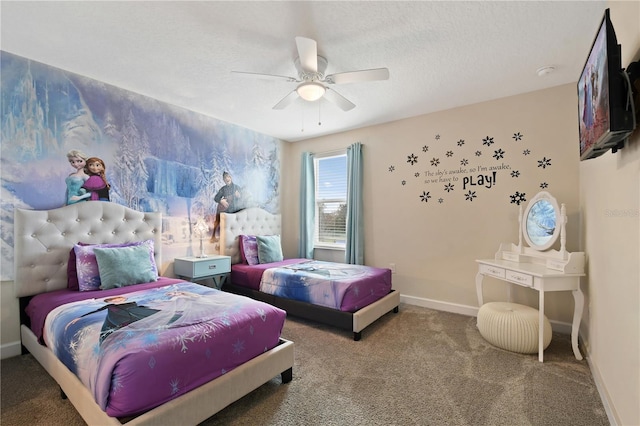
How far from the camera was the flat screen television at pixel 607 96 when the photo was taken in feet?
4.48

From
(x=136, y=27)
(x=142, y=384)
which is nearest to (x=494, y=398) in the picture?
(x=142, y=384)

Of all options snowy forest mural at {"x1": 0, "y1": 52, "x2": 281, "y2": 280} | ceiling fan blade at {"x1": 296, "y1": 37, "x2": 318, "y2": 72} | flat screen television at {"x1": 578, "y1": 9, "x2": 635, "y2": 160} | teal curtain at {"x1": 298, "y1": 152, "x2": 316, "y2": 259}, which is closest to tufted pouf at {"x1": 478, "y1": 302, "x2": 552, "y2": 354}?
flat screen television at {"x1": 578, "y1": 9, "x2": 635, "y2": 160}

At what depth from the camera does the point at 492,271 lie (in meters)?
2.93

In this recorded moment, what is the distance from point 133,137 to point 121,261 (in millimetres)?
1474

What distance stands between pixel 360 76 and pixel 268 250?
2.73 m

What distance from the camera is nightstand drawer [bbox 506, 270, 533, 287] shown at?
251 centimetres

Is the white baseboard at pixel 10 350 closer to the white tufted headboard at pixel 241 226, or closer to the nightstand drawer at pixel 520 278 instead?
the white tufted headboard at pixel 241 226

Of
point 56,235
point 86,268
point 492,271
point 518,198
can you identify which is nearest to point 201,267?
point 86,268

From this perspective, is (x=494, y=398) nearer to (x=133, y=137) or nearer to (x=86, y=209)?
(x=86, y=209)

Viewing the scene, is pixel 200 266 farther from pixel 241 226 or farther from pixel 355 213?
pixel 355 213

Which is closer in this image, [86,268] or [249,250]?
[86,268]

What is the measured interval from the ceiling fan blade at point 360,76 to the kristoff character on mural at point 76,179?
2.59m

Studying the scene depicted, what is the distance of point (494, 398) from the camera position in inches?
75.9

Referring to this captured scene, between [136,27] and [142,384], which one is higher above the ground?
[136,27]
